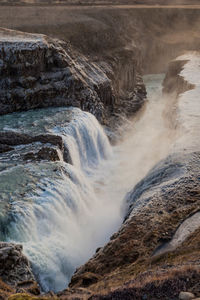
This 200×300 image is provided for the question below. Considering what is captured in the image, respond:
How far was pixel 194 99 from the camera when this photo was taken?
2916 cm

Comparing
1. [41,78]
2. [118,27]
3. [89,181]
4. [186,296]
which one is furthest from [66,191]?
Answer: [118,27]

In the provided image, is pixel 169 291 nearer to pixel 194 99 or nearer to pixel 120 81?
pixel 194 99

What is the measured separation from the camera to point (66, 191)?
17.6m

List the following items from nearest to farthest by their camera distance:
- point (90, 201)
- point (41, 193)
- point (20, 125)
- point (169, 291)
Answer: point (169, 291)
point (41, 193)
point (90, 201)
point (20, 125)

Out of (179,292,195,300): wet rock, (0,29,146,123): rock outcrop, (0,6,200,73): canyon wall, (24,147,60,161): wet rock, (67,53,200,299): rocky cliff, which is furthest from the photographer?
(0,6,200,73): canyon wall

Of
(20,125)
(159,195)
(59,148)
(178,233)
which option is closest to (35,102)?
(20,125)

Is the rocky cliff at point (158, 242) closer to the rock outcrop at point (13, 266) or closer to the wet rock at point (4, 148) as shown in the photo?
the rock outcrop at point (13, 266)

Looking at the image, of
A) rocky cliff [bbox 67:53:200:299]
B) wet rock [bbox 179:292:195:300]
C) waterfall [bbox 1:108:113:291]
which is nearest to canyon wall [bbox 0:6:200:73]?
waterfall [bbox 1:108:113:291]

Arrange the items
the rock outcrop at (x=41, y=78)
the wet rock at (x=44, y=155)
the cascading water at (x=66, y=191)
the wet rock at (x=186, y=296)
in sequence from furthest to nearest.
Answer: the rock outcrop at (x=41, y=78), the wet rock at (x=44, y=155), the cascading water at (x=66, y=191), the wet rock at (x=186, y=296)

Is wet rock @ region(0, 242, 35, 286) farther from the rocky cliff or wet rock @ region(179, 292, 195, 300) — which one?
wet rock @ region(179, 292, 195, 300)

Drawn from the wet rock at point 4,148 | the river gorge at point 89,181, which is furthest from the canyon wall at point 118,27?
the wet rock at point 4,148

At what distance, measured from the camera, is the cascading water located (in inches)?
554

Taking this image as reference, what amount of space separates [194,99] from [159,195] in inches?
621

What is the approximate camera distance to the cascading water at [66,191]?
14.1 m
